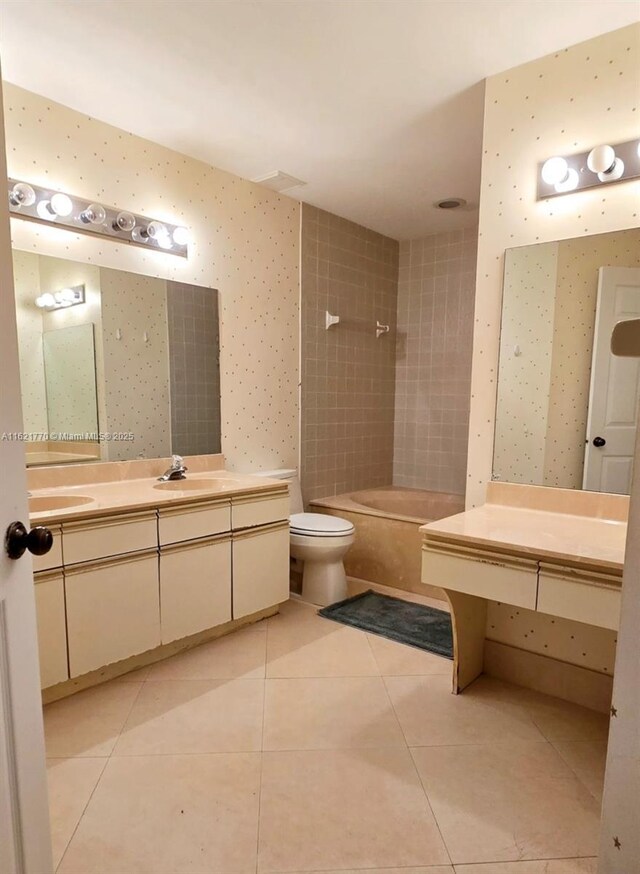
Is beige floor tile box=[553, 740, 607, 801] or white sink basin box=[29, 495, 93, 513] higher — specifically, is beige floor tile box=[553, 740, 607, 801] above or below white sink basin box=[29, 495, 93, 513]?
below

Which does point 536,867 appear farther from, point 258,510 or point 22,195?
point 22,195

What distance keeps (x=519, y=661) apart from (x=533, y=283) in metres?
1.61

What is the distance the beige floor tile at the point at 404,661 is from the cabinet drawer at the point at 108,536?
1176mm

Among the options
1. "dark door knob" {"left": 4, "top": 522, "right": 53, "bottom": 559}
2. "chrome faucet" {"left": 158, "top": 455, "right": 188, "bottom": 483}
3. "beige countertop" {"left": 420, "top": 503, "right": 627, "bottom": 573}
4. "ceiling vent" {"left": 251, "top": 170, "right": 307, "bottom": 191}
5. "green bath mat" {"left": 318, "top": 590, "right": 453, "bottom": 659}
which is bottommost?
"green bath mat" {"left": 318, "top": 590, "right": 453, "bottom": 659}

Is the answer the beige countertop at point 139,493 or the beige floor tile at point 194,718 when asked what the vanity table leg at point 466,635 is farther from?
the beige countertop at point 139,493

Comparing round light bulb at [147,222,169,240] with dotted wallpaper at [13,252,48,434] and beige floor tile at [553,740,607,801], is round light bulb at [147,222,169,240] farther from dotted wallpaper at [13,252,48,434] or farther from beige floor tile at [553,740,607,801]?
beige floor tile at [553,740,607,801]

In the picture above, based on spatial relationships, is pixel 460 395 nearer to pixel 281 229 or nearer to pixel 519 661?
pixel 281 229

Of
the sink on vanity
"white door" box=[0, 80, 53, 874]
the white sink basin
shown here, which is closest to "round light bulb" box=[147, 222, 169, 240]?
the sink on vanity

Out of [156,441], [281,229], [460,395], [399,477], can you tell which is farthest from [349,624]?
[281,229]

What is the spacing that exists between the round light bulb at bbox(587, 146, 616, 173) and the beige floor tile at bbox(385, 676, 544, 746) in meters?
2.06

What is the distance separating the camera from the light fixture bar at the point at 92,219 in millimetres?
2043

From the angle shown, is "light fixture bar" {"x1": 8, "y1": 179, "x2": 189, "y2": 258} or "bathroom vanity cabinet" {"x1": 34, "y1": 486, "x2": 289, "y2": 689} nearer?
"bathroom vanity cabinet" {"x1": 34, "y1": 486, "x2": 289, "y2": 689}

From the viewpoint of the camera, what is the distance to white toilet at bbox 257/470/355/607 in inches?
111

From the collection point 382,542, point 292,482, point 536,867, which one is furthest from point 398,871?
point 292,482
